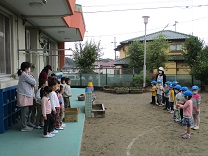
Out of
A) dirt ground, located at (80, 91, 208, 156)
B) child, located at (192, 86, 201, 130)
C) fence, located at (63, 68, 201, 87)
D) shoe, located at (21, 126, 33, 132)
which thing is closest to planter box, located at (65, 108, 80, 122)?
dirt ground, located at (80, 91, 208, 156)

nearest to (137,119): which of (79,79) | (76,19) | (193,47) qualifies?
(76,19)

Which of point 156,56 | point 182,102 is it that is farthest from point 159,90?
point 156,56

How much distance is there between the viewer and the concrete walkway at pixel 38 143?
3836mm

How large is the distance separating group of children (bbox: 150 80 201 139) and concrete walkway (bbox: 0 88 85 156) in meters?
2.77

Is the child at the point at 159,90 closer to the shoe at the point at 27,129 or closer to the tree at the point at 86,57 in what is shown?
the shoe at the point at 27,129

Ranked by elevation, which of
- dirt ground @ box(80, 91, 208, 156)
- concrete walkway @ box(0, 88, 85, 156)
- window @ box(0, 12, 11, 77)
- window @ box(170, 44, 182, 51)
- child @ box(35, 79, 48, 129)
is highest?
window @ box(170, 44, 182, 51)

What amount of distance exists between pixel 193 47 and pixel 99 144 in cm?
1748

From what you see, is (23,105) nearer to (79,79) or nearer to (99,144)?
(99,144)

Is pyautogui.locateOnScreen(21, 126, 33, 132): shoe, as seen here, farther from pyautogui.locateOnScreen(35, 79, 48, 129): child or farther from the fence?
the fence

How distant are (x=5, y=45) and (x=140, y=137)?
4146 mm

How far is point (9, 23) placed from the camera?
5.90m

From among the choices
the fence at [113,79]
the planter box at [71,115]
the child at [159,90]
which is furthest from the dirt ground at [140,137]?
the fence at [113,79]

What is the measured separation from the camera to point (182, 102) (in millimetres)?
6832

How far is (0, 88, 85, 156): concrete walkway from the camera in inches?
151
